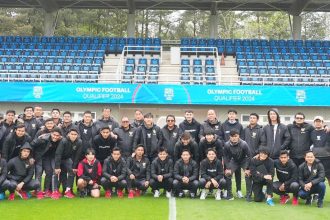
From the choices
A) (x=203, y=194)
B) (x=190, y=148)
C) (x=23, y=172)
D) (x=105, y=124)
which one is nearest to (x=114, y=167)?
(x=105, y=124)

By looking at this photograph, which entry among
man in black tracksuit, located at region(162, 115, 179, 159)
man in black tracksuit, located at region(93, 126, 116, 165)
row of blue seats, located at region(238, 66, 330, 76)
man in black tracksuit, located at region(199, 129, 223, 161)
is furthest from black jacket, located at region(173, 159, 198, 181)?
row of blue seats, located at region(238, 66, 330, 76)

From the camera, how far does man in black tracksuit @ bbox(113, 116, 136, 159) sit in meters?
9.45

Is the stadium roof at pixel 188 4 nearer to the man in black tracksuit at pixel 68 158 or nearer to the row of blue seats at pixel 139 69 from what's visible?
the row of blue seats at pixel 139 69

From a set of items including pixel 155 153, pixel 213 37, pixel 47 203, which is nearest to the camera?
pixel 47 203

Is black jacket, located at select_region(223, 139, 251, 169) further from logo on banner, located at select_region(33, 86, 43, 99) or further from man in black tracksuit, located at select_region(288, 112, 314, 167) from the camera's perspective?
logo on banner, located at select_region(33, 86, 43, 99)

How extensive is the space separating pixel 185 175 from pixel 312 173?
2401 millimetres

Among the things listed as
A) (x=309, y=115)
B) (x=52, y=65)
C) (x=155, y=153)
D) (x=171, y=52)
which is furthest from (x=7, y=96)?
(x=309, y=115)

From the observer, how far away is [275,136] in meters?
8.84

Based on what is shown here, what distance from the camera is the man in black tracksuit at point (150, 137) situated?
9344mm

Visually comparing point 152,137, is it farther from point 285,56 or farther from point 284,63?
point 285,56

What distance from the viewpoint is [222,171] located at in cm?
866

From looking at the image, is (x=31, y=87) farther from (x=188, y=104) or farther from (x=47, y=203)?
(x=47, y=203)

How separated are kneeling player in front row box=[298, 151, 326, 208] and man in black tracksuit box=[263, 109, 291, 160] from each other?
2.29 feet

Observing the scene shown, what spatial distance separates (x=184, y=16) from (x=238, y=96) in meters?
27.9
